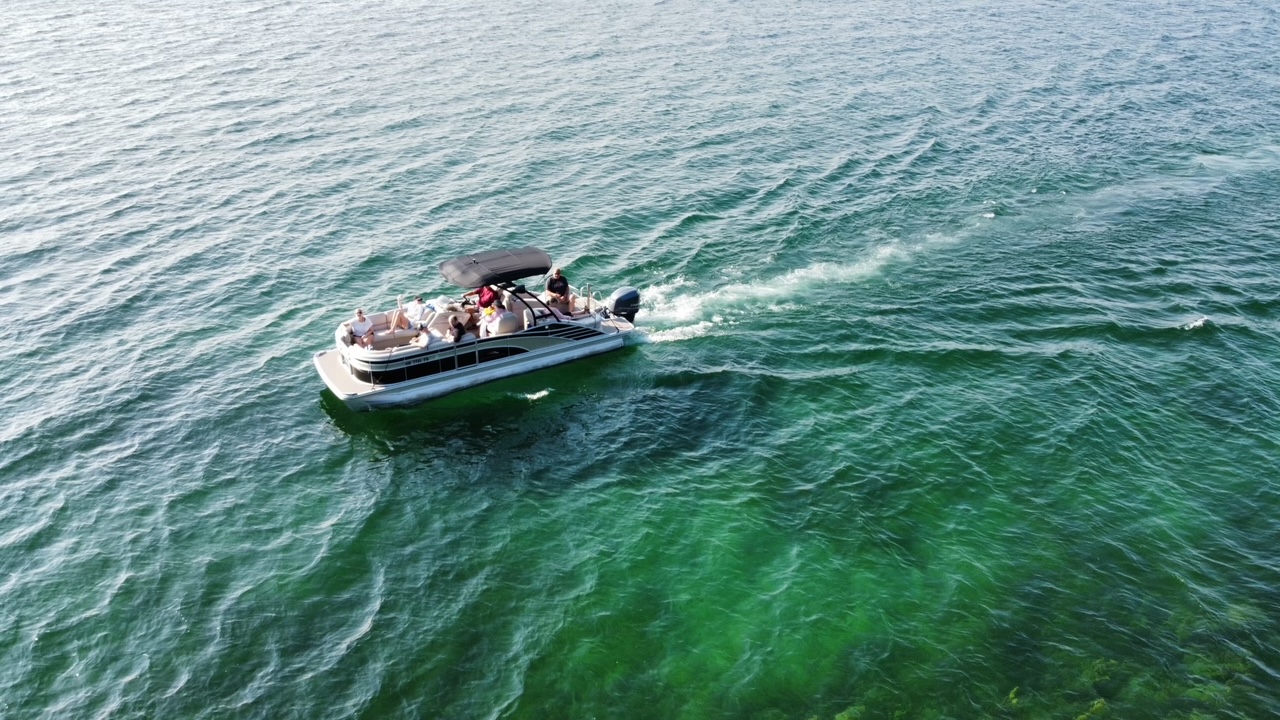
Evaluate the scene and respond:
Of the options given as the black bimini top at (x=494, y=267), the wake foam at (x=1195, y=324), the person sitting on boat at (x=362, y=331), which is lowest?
the wake foam at (x=1195, y=324)

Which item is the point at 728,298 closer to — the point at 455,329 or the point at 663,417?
the point at 663,417

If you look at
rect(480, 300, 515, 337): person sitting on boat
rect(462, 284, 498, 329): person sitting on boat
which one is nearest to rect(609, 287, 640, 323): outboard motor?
rect(480, 300, 515, 337): person sitting on boat

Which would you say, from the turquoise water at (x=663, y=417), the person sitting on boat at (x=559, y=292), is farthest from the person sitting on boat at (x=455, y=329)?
the person sitting on boat at (x=559, y=292)

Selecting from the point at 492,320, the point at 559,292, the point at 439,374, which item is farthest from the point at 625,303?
the point at 439,374

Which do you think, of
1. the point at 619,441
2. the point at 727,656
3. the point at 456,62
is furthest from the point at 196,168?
the point at 727,656

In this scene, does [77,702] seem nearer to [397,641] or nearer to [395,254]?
[397,641]

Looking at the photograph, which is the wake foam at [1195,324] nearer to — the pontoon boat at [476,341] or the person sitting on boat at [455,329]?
the pontoon boat at [476,341]
